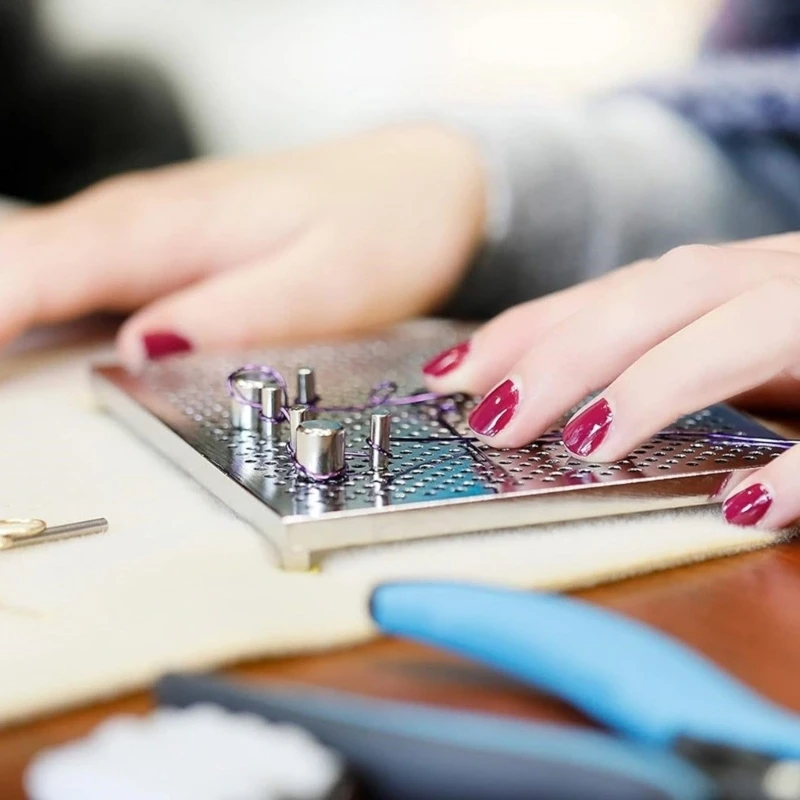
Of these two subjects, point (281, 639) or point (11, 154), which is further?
point (11, 154)

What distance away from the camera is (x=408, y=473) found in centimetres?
49

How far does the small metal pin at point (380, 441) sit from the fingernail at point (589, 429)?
0.30 ft

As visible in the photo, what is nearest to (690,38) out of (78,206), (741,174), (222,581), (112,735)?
(741,174)

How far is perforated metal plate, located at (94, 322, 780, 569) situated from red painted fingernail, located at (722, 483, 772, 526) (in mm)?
14

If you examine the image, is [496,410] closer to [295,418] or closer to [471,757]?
[295,418]

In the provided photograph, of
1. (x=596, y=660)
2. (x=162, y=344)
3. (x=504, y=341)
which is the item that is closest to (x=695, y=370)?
(x=504, y=341)

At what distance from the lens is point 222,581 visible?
42 cm

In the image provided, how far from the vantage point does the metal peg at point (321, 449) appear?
1.56 feet

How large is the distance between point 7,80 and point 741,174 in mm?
863

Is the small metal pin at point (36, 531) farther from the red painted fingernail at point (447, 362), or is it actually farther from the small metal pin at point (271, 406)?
the red painted fingernail at point (447, 362)

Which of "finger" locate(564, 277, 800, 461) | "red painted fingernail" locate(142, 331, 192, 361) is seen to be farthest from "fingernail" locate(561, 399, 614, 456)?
"red painted fingernail" locate(142, 331, 192, 361)

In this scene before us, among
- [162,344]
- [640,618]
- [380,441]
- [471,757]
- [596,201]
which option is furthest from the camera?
[596,201]

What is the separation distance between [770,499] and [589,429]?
9cm

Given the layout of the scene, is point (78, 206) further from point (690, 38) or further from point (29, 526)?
point (690, 38)
